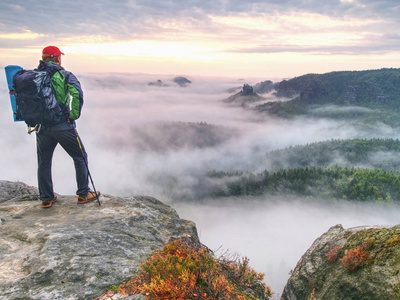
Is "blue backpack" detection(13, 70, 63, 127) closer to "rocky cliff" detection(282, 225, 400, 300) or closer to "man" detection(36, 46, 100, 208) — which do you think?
"man" detection(36, 46, 100, 208)

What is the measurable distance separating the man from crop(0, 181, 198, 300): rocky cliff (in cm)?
56

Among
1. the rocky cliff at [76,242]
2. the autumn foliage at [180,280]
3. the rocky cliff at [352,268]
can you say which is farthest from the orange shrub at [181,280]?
the rocky cliff at [352,268]

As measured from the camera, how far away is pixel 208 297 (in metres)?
4.47

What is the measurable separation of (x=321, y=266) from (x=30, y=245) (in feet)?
22.3

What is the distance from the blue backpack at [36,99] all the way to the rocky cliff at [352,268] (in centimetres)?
793

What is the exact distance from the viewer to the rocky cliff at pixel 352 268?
17.2 ft

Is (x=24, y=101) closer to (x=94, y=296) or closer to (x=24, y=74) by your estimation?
(x=24, y=74)

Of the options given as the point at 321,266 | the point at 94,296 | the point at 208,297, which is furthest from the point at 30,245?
the point at 321,266

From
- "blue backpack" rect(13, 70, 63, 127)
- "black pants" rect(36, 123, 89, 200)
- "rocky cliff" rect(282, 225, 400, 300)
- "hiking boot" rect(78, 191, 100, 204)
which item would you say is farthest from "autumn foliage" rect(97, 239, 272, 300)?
"blue backpack" rect(13, 70, 63, 127)

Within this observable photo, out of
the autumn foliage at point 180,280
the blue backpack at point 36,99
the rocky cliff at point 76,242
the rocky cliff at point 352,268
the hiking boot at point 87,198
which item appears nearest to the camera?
the autumn foliage at point 180,280

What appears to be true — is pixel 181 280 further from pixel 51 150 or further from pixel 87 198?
pixel 51 150

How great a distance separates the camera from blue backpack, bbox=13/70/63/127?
25.6ft

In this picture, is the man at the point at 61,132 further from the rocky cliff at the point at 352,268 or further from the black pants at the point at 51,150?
the rocky cliff at the point at 352,268

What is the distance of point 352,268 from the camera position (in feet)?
19.3
